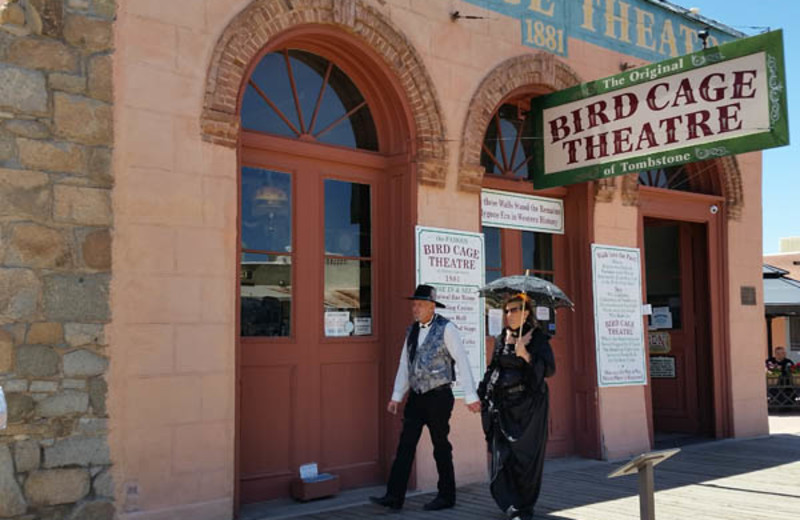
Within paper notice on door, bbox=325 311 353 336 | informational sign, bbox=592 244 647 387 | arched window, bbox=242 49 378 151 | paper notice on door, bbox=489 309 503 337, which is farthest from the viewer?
informational sign, bbox=592 244 647 387

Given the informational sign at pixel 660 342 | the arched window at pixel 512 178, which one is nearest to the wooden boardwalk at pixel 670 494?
the informational sign at pixel 660 342

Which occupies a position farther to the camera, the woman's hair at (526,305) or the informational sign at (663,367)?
the informational sign at (663,367)

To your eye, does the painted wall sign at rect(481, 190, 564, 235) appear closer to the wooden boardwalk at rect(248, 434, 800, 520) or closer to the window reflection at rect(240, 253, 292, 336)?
the window reflection at rect(240, 253, 292, 336)

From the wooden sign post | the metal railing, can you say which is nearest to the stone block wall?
the wooden sign post

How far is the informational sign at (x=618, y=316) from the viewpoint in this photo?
977cm

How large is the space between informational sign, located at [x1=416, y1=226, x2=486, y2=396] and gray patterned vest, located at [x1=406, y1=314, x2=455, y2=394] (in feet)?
3.60

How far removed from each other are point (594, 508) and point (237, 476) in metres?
2.95

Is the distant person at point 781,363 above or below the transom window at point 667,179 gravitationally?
below

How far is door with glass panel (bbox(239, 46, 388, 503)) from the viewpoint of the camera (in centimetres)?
725

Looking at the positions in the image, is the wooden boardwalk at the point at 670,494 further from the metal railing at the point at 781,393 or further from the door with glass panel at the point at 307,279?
the metal railing at the point at 781,393

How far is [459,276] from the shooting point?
8375 mm

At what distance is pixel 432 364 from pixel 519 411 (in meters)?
0.81

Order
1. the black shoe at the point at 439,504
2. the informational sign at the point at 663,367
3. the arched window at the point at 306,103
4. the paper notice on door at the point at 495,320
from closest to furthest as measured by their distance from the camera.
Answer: the black shoe at the point at 439,504
the arched window at the point at 306,103
the paper notice on door at the point at 495,320
the informational sign at the point at 663,367

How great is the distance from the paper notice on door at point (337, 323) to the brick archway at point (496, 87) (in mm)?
1799
